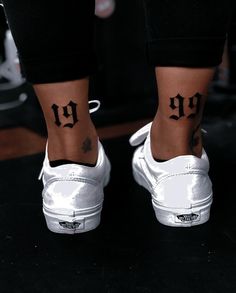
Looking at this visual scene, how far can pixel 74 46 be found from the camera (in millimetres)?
722

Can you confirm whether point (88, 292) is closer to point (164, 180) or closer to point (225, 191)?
point (164, 180)

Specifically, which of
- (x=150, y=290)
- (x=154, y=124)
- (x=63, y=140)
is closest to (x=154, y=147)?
(x=154, y=124)

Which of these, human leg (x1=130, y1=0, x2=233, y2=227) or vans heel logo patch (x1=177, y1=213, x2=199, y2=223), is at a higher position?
human leg (x1=130, y1=0, x2=233, y2=227)

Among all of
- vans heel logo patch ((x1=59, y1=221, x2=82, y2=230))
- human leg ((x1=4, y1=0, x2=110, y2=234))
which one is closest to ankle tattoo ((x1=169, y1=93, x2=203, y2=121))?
human leg ((x1=4, y1=0, x2=110, y2=234))

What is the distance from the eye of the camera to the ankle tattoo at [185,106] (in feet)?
2.46

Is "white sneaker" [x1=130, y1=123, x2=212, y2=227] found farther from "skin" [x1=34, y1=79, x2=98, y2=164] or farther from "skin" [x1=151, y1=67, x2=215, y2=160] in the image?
"skin" [x1=34, y1=79, x2=98, y2=164]

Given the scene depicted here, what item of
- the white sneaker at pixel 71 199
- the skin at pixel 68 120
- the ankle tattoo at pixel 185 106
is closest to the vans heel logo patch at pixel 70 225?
the white sneaker at pixel 71 199

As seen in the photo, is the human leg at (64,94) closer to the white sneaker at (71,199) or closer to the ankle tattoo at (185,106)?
the white sneaker at (71,199)

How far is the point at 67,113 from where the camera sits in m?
0.76

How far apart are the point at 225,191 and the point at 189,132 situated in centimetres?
22

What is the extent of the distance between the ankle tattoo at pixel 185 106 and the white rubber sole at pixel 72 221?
9.2 inches

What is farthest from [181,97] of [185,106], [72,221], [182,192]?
[72,221]

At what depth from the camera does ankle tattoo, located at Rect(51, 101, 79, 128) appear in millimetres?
758

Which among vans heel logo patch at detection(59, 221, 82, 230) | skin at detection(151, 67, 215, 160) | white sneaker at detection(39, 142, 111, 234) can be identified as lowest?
vans heel logo patch at detection(59, 221, 82, 230)
